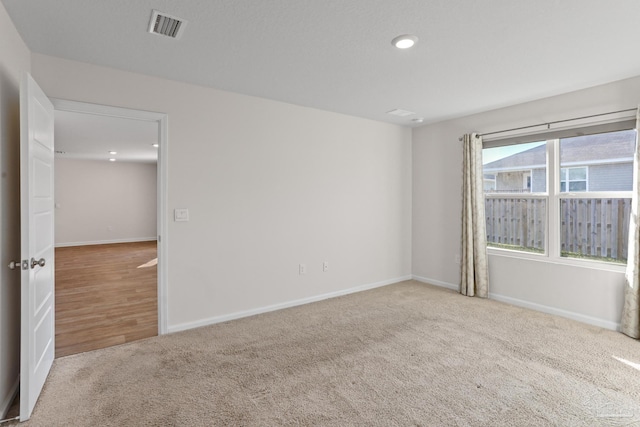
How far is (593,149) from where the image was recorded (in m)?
3.46

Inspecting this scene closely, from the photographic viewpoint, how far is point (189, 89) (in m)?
3.24

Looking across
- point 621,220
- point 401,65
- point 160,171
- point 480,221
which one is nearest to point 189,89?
point 160,171

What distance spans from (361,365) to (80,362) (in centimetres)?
227

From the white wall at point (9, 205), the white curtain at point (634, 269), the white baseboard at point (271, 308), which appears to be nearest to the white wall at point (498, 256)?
the white curtain at point (634, 269)

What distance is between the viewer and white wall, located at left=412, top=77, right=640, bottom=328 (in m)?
3.30

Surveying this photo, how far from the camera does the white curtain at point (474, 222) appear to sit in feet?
13.9

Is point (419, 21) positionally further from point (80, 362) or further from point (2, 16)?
point (80, 362)

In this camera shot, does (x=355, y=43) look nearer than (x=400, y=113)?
Yes

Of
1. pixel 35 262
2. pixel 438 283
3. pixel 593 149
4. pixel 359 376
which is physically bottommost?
pixel 359 376

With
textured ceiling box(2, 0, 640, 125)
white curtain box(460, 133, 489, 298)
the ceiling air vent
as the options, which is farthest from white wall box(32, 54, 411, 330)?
white curtain box(460, 133, 489, 298)

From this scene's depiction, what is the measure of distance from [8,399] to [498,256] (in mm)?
4885

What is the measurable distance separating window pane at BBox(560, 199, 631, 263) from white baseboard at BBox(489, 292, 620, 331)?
629 mm

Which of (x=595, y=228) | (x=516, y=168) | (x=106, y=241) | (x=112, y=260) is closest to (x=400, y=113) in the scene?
(x=516, y=168)

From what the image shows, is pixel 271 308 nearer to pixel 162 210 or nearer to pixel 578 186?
pixel 162 210
